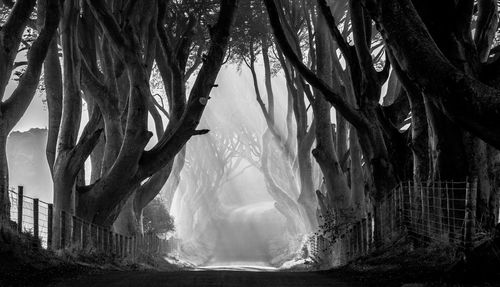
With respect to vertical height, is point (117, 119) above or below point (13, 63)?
below

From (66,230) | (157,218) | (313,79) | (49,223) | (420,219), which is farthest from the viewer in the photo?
(157,218)

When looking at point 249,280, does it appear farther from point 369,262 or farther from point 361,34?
point 361,34

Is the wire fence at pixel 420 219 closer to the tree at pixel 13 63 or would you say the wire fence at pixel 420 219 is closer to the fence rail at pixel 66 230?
the fence rail at pixel 66 230

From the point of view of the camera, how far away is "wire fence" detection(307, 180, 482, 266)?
8720 mm

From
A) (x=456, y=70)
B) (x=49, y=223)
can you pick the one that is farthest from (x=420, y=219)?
(x=49, y=223)

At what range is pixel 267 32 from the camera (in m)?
26.1

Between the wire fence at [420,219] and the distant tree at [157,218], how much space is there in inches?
823

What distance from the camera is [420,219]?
38.7 ft

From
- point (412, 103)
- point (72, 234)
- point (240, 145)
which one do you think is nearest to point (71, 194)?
point (72, 234)

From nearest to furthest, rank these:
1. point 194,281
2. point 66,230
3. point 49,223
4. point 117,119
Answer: point 194,281
point 49,223
point 66,230
point 117,119

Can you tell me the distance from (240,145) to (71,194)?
40.0m

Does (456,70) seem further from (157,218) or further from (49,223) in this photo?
(157,218)

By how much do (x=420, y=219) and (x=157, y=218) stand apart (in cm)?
2930

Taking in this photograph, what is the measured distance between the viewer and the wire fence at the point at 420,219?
8.72 meters
